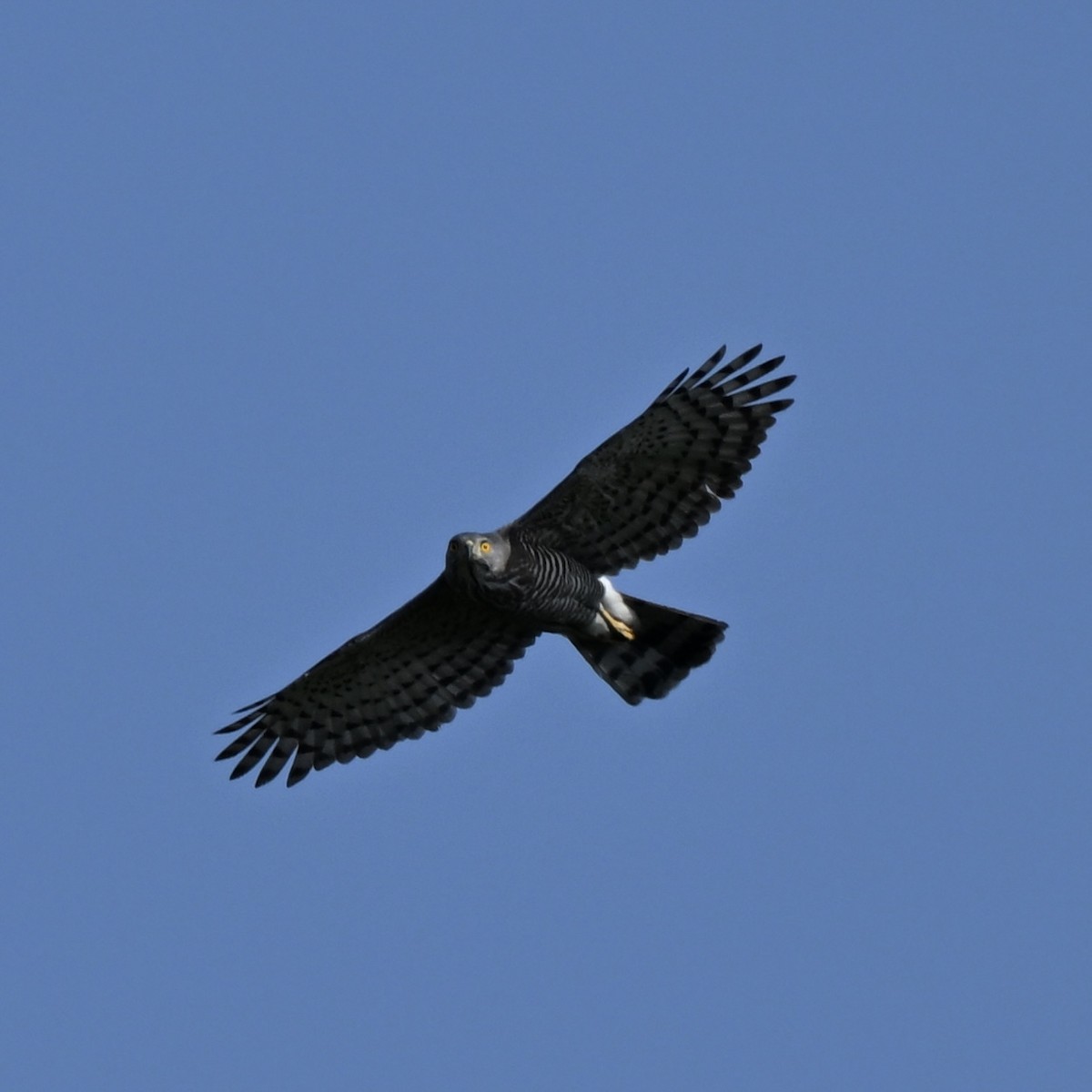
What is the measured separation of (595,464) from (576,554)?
743 mm

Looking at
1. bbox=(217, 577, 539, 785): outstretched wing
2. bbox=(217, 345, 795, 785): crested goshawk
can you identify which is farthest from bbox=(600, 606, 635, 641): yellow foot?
bbox=(217, 577, 539, 785): outstretched wing

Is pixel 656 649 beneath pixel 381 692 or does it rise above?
beneath

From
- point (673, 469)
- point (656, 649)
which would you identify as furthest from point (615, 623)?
point (673, 469)

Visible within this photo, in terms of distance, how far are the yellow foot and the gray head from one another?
3.61 ft

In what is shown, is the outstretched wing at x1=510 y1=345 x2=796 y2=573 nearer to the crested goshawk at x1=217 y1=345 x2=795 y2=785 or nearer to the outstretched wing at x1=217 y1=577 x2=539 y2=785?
the crested goshawk at x1=217 y1=345 x2=795 y2=785

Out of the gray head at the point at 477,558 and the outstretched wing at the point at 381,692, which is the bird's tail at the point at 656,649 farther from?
the gray head at the point at 477,558

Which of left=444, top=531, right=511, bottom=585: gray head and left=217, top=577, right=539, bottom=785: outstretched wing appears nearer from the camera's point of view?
left=444, top=531, right=511, bottom=585: gray head

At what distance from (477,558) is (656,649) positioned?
74.4 inches

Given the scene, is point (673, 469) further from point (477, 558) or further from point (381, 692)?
point (381, 692)

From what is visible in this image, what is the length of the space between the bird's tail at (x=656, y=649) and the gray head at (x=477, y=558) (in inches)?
51.6

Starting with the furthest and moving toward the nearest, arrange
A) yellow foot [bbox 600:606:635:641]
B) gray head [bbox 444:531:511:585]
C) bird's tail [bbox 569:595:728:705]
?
1. bird's tail [bbox 569:595:728:705]
2. yellow foot [bbox 600:606:635:641]
3. gray head [bbox 444:531:511:585]

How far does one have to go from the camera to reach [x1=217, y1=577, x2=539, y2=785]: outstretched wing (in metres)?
17.9

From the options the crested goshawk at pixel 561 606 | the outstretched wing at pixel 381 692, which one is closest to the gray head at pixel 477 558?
the crested goshawk at pixel 561 606

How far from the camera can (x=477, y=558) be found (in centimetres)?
1661
